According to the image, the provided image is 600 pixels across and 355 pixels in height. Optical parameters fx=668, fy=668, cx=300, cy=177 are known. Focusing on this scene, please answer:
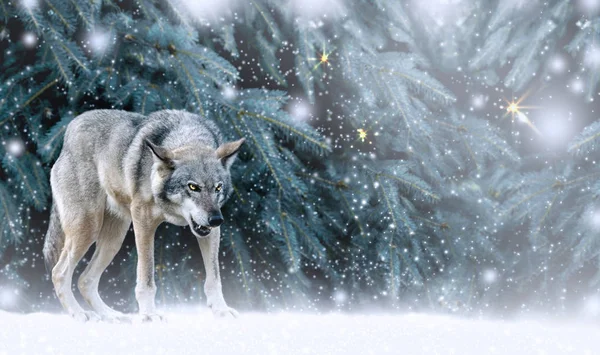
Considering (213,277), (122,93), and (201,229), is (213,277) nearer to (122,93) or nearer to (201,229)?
(201,229)

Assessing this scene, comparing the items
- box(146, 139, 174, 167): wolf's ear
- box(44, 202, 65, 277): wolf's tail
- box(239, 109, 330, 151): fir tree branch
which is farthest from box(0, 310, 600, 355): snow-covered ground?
box(239, 109, 330, 151): fir tree branch

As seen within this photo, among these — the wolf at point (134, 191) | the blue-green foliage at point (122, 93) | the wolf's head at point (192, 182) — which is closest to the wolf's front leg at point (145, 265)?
the wolf at point (134, 191)

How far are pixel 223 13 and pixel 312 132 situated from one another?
30.9 inches

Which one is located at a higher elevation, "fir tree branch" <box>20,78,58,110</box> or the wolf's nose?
"fir tree branch" <box>20,78,58,110</box>

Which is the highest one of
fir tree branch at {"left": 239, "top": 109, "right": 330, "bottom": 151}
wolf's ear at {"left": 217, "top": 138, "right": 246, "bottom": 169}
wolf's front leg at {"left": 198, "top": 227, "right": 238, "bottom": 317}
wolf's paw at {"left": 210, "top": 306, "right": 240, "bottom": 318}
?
fir tree branch at {"left": 239, "top": 109, "right": 330, "bottom": 151}

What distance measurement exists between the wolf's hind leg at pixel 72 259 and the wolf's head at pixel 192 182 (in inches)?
13.4

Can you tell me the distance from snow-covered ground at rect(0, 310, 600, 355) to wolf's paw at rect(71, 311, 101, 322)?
0.02 m

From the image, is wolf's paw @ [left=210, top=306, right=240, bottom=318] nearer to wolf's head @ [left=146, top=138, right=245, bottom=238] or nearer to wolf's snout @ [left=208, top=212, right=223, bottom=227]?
wolf's head @ [left=146, top=138, right=245, bottom=238]

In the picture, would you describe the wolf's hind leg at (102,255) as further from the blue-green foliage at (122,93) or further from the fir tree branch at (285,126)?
the fir tree branch at (285,126)

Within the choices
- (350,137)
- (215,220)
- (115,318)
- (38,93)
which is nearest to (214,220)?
(215,220)

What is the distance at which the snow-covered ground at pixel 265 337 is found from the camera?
1778 mm

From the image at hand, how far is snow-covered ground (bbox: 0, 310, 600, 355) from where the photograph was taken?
5.83 ft

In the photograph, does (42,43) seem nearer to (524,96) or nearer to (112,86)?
(112,86)

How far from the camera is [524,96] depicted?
13.2 feet
